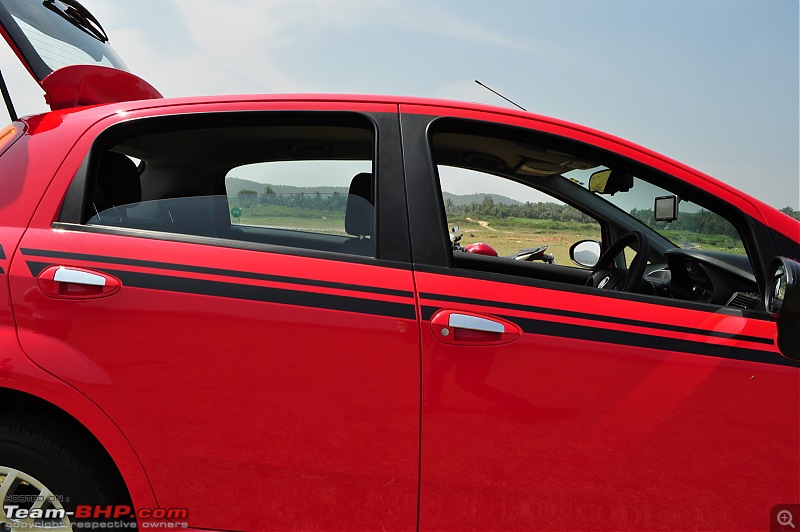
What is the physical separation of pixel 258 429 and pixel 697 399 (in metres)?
1.22

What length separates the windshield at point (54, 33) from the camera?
2.15 metres

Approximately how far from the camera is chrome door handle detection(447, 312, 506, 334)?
1483mm

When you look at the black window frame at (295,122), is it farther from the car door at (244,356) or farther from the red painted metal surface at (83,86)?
the red painted metal surface at (83,86)

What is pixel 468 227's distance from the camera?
2459mm

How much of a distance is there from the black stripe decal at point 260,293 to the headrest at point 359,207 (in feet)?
0.89

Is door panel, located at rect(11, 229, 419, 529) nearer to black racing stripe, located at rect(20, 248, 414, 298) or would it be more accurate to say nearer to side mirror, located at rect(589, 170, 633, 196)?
black racing stripe, located at rect(20, 248, 414, 298)

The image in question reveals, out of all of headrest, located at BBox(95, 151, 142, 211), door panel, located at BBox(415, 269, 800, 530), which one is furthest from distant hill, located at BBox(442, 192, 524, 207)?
headrest, located at BBox(95, 151, 142, 211)

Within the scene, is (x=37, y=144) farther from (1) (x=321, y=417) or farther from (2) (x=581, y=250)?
(2) (x=581, y=250)

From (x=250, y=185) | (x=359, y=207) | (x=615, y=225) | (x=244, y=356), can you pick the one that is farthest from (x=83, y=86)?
(x=615, y=225)

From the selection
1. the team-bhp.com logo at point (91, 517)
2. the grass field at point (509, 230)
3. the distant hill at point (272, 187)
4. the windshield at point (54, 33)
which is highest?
the windshield at point (54, 33)

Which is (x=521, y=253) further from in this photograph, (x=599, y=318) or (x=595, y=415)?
(x=595, y=415)

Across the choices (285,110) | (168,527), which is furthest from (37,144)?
(168,527)

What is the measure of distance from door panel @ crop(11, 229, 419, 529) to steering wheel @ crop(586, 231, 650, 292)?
90 centimetres

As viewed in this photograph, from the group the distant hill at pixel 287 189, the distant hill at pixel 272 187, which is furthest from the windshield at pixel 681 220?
the distant hill at pixel 272 187
